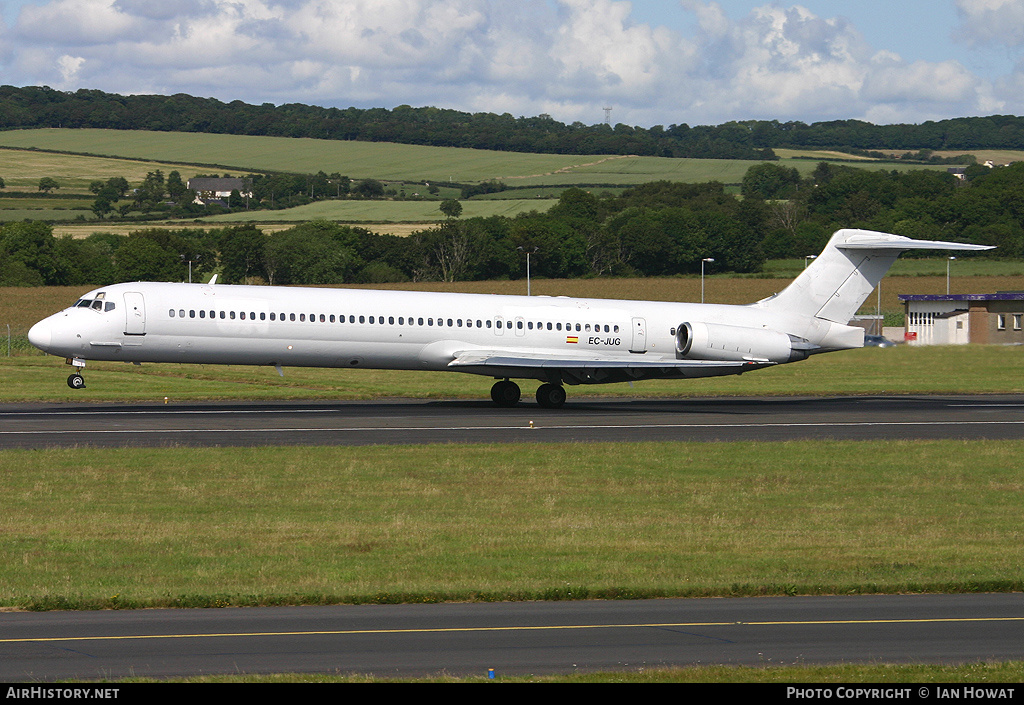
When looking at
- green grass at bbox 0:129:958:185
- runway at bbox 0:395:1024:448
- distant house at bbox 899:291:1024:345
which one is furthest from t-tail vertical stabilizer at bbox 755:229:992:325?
green grass at bbox 0:129:958:185

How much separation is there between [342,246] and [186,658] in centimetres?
10713

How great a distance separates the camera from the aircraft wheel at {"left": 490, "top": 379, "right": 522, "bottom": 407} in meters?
39.0

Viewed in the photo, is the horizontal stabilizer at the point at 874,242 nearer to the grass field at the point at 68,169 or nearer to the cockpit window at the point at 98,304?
the cockpit window at the point at 98,304

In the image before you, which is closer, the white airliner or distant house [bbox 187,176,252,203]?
the white airliner

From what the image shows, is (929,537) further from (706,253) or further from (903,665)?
(706,253)

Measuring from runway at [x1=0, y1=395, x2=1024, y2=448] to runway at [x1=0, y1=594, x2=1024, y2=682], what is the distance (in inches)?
595

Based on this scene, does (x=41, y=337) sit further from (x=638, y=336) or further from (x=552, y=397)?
(x=638, y=336)

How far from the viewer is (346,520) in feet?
63.9

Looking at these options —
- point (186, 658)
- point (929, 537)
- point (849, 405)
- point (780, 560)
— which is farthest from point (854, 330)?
point (186, 658)

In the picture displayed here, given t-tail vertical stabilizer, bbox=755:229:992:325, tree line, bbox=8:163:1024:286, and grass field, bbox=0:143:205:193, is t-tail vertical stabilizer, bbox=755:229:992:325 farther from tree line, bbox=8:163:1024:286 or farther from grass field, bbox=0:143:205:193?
grass field, bbox=0:143:205:193

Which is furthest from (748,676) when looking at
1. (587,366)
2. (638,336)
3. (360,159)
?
(360,159)

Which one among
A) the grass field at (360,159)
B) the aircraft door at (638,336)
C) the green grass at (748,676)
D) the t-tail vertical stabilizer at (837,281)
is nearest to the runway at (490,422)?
the aircraft door at (638,336)

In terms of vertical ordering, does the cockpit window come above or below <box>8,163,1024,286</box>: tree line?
below

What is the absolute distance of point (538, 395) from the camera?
3859 cm
